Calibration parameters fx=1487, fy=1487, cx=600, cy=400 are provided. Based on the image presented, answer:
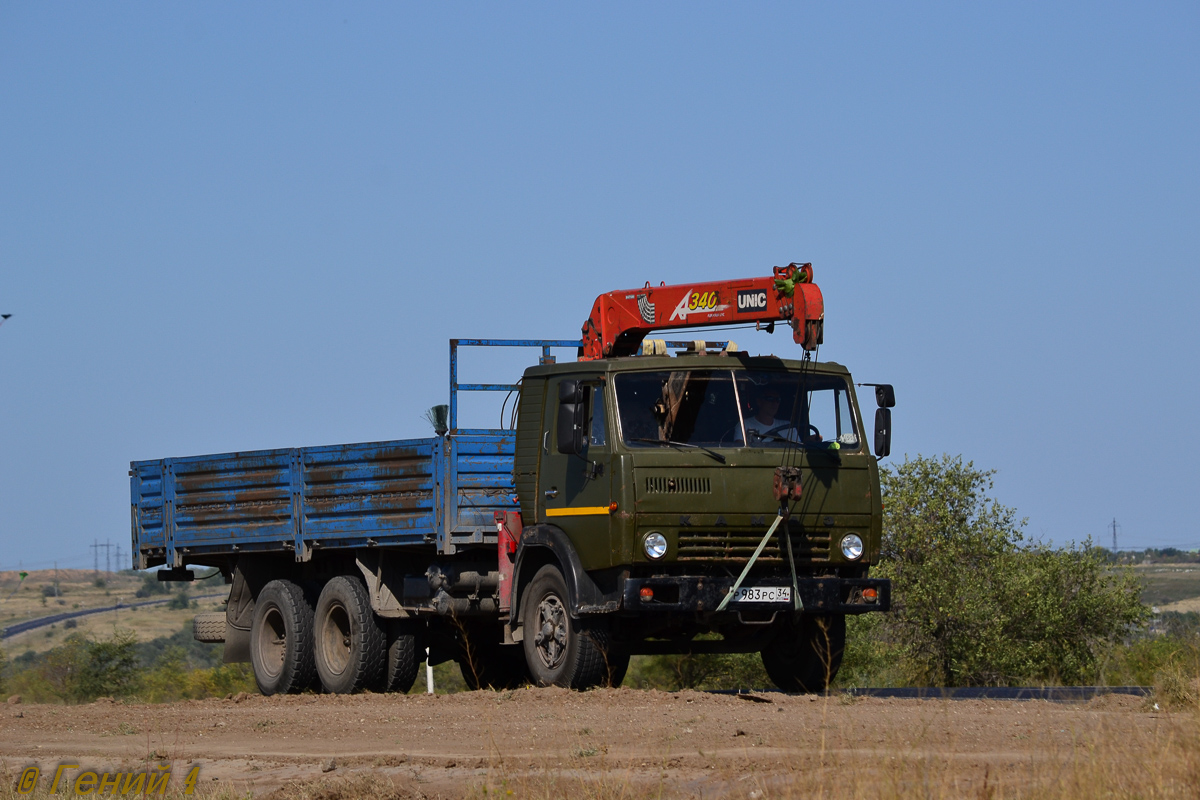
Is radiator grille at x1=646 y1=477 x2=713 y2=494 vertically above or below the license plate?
above

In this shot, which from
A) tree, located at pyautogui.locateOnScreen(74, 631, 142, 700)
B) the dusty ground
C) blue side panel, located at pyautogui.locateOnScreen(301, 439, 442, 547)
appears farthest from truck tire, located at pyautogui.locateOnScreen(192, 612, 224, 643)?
tree, located at pyautogui.locateOnScreen(74, 631, 142, 700)

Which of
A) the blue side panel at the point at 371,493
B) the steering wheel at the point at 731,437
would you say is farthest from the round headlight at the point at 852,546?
the blue side panel at the point at 371,493

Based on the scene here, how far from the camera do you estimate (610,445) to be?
11.8m

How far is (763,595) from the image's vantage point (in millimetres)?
11727

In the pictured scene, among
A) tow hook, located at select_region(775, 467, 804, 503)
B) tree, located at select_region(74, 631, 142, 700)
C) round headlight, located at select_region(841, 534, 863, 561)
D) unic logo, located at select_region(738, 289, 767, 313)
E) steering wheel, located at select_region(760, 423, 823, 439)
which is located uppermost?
unic logo, located at select_region(738, 289, 767, 313)

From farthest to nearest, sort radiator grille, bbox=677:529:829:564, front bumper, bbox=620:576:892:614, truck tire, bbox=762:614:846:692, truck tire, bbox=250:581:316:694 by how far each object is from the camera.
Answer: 1. truck tire, bbox=250:581:316:694
2. truck tire, bbox=762:614:846:692
3. radiator grille, bbox=677:529:829:564
4. front bumper, bbox=620:576:892:614

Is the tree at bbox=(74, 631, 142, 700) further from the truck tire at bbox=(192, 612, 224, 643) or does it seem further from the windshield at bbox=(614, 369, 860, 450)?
the windshield at bbox=(614, 369, 860, 450)

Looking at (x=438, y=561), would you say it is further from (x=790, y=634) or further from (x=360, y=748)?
(x=360, y=748)

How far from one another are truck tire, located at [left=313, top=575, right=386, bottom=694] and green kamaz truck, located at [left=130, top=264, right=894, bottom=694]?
1.1 inches

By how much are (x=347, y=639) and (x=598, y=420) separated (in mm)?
5259

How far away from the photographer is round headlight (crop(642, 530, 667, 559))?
11.6 metres

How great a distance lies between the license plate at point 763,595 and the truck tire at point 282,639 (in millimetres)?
6331

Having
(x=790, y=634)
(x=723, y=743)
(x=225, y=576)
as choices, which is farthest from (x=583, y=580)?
(x=225, y=576)

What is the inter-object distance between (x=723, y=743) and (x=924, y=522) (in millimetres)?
19596
